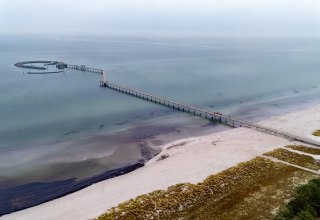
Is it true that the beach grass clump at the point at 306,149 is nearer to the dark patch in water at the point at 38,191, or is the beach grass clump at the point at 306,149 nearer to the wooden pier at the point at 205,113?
the wooden pier at the point at 205,113

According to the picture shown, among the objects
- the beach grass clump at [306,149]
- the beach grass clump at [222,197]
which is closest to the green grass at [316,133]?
the beach grass clump at [306,149]

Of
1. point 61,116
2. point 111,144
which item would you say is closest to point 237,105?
point 111,144

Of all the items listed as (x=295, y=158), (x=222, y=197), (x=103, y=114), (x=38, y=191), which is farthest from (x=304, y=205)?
(x=103, y=114)

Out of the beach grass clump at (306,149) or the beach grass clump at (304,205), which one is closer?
the beach grass clump at (304,205)

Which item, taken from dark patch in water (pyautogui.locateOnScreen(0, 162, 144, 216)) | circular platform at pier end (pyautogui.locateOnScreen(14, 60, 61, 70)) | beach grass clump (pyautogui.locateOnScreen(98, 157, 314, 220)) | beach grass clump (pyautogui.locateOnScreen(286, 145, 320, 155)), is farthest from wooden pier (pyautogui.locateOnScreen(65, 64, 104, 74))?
beach grass clump (pyautogui.locateOnScreen(98, 157, 314, 220))

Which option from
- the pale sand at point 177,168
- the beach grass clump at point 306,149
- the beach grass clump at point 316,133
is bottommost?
the pale sand at point 177,168

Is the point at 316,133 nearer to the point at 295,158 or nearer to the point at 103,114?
the point at 295,158

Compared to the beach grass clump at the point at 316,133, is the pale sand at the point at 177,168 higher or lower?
lower
